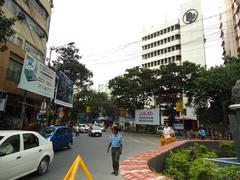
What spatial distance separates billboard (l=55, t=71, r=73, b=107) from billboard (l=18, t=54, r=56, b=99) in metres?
2.17

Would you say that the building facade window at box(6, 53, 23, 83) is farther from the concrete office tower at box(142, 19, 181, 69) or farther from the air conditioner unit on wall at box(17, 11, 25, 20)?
the concrete office tower at box(142, 19, 181, 69)

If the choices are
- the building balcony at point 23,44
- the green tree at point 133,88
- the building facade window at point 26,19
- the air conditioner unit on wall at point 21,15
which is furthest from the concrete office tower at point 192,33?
the air conditioner unit on wall at point 21,15

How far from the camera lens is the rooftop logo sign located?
63656mm

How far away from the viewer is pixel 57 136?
51.9 feet

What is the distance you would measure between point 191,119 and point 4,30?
4793 centimetres

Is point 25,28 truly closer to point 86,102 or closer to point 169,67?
point 169,67

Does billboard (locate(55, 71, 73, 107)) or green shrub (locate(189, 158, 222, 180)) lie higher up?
billboard (locate(55, 71, 73, 107))

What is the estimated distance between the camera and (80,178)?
8.00 m

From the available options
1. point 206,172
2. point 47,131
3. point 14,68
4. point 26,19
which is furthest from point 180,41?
point 206,172

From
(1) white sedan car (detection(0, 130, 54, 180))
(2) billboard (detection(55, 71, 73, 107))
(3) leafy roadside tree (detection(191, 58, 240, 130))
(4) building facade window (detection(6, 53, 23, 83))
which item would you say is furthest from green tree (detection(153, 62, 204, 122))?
(1) white sedan car (detection(0, 130, 54, 180))

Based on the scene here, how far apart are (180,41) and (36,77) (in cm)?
5316

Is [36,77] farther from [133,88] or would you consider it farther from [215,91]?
[133,88]

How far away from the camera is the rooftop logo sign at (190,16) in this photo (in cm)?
6366

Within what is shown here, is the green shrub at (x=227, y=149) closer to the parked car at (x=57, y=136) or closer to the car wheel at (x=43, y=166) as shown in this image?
the car wheel at (x=43, y=166)
